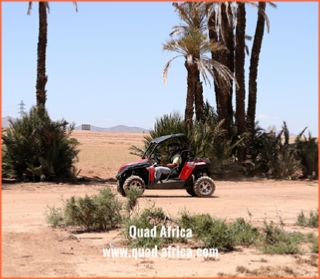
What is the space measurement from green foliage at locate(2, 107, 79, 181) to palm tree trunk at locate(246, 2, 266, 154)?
30.9 ft

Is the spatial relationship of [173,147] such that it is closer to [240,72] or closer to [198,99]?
[198,99]

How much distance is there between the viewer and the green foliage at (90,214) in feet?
38.1

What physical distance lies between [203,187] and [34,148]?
773 centimetres

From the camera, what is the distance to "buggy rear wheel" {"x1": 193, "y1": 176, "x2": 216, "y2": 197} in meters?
17.4

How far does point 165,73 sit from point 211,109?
104 inches

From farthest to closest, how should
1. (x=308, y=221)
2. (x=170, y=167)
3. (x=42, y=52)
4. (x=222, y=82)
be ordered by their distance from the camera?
(x=222, y=82) < (x=42, y=52) < (x=170, y=167) < (x=308, y=221)

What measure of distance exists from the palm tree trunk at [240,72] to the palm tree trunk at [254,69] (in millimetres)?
629

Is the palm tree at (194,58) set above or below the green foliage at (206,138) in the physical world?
above

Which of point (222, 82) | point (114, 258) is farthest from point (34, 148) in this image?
point (114, 258)

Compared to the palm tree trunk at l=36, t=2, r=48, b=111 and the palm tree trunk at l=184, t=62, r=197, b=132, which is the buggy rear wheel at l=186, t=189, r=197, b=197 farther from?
the palm tree trunk at l=36, t=2, r=48, b=111

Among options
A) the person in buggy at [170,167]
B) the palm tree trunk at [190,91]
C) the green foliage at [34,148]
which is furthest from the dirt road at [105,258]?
the palm tree trunk at [190,91]

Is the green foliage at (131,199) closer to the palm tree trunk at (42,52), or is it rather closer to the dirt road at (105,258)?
the dirt road at (105,258)

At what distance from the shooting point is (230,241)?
10.2 meters

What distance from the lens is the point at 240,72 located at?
90.8 feet
